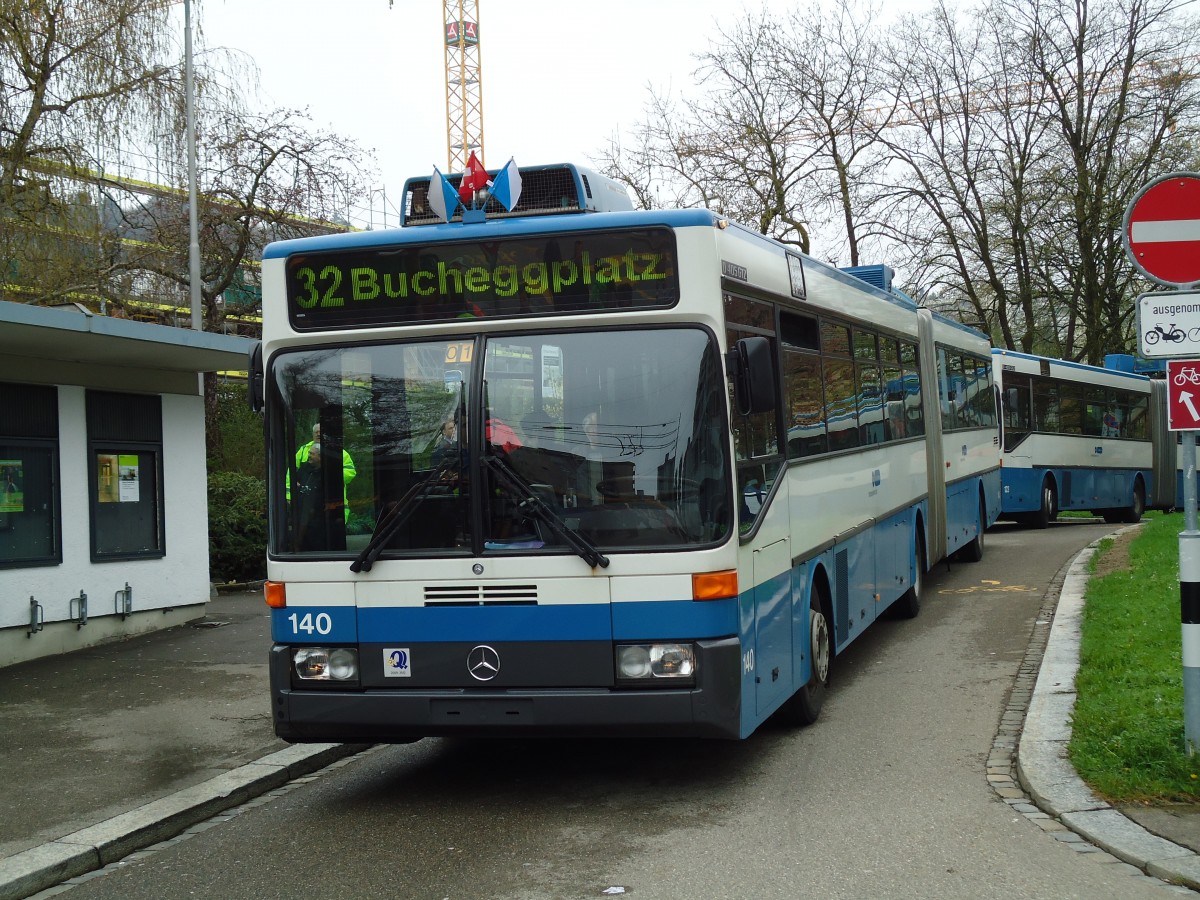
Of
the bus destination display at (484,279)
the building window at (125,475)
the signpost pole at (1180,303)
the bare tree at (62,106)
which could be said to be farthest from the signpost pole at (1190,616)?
the bare tree at (62,106)

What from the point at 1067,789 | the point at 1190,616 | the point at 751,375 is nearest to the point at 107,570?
the point at 751,375

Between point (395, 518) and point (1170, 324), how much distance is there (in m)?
3.99

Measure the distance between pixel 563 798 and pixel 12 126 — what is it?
590 inches

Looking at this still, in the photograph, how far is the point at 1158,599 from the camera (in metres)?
11.9

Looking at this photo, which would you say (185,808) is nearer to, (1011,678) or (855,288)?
(1011,678)

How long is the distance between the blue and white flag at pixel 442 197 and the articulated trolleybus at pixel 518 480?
1.01ft

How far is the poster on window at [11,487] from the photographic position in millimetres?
12398

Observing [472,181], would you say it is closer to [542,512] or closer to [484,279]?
[484,279]

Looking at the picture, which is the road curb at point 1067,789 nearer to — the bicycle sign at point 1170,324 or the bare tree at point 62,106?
the bicycle sign at point 1170,324

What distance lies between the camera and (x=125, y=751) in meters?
8.45

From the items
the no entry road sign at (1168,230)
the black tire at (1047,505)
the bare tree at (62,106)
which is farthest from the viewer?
the black tire at (1047,505)

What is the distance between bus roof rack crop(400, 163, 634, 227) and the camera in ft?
25.2

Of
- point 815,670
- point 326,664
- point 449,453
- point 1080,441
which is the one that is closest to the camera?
point 449,453

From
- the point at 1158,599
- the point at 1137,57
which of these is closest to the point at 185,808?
the point at 1158,599
